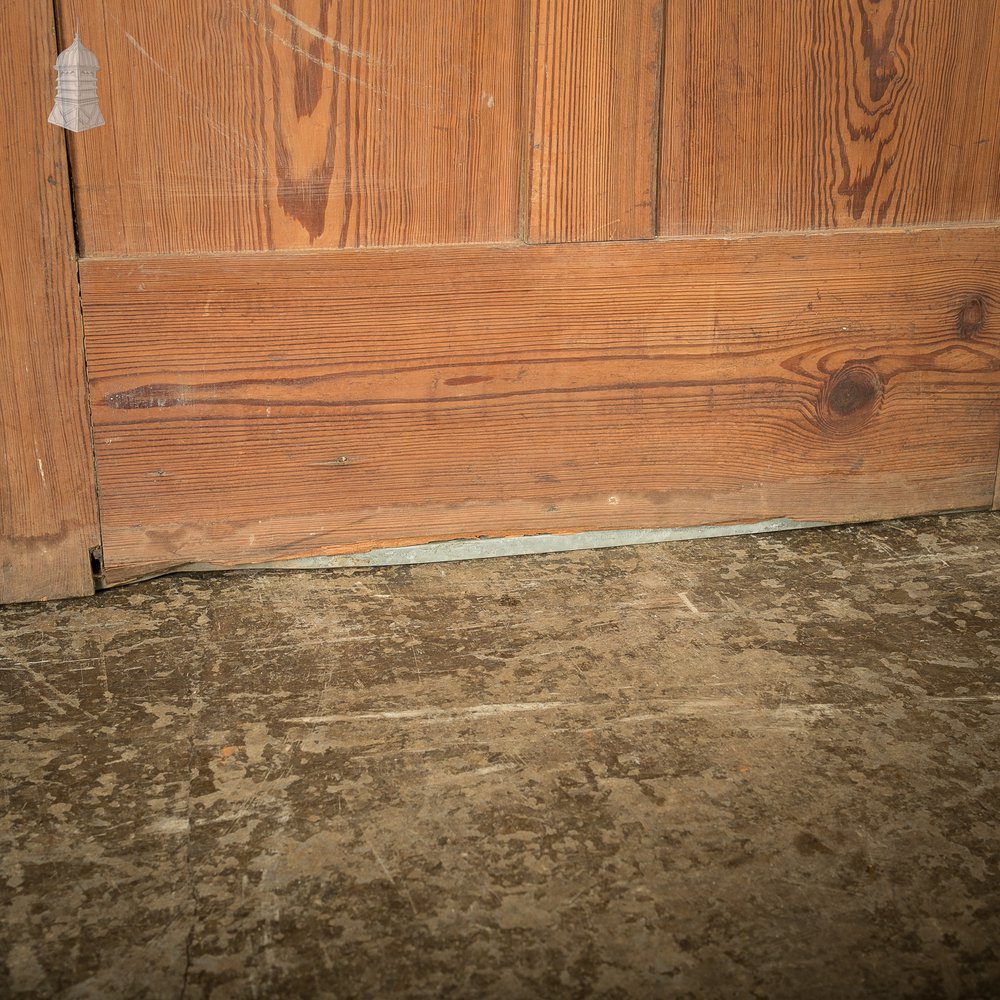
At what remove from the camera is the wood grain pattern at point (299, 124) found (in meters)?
1.58

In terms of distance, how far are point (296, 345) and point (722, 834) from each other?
0.96m

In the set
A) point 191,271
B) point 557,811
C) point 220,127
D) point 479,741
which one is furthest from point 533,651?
point 220,127

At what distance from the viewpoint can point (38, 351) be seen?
166 centimetres

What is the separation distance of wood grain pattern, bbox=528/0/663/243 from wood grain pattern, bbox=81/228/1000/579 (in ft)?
0.16

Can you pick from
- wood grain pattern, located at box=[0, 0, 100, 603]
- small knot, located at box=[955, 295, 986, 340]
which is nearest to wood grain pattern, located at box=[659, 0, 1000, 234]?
small knot, located at box=[955, 295, 986, 340]

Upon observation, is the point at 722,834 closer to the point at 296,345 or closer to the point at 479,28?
the point at 296,345

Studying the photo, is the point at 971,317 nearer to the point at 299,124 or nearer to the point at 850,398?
the point at 850,398

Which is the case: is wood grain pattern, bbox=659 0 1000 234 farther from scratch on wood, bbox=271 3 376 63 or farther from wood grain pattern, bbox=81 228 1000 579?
scratch on wood, bbox=271 3 376 63

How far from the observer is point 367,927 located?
3.60ft

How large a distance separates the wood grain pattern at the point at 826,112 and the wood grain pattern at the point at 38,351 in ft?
2.97

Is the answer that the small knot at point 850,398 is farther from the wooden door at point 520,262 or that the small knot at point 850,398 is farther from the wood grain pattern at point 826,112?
the wood grain pattern at point 826,112

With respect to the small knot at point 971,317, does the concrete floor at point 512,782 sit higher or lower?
lower

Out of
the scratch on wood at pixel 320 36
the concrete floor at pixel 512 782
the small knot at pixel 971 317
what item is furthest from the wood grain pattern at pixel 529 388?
the scratch on wood at pixel 320 36

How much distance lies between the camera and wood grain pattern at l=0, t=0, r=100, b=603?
60.7 inches
